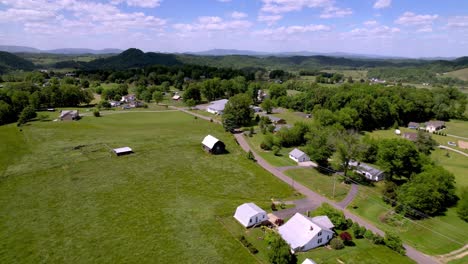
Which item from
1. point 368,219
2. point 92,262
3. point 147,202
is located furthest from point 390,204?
point 92,262

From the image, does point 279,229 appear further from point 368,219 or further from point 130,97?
point 130,97

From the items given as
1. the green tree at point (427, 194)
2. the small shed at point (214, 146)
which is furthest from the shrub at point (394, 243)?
the small shed at point (214, 146)

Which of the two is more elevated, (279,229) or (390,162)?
(390,162)

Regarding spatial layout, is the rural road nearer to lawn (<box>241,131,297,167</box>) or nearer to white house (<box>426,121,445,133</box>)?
lawn (<box>241,131,297,167</box>)

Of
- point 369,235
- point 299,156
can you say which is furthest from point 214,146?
point 369,235

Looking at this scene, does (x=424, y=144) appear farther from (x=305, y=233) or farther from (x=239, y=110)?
(x=305, y=233)

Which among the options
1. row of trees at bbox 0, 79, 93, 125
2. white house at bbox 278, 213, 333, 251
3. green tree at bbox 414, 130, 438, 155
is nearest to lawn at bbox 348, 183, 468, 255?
white house at bbox 278, 213, 333, 251
